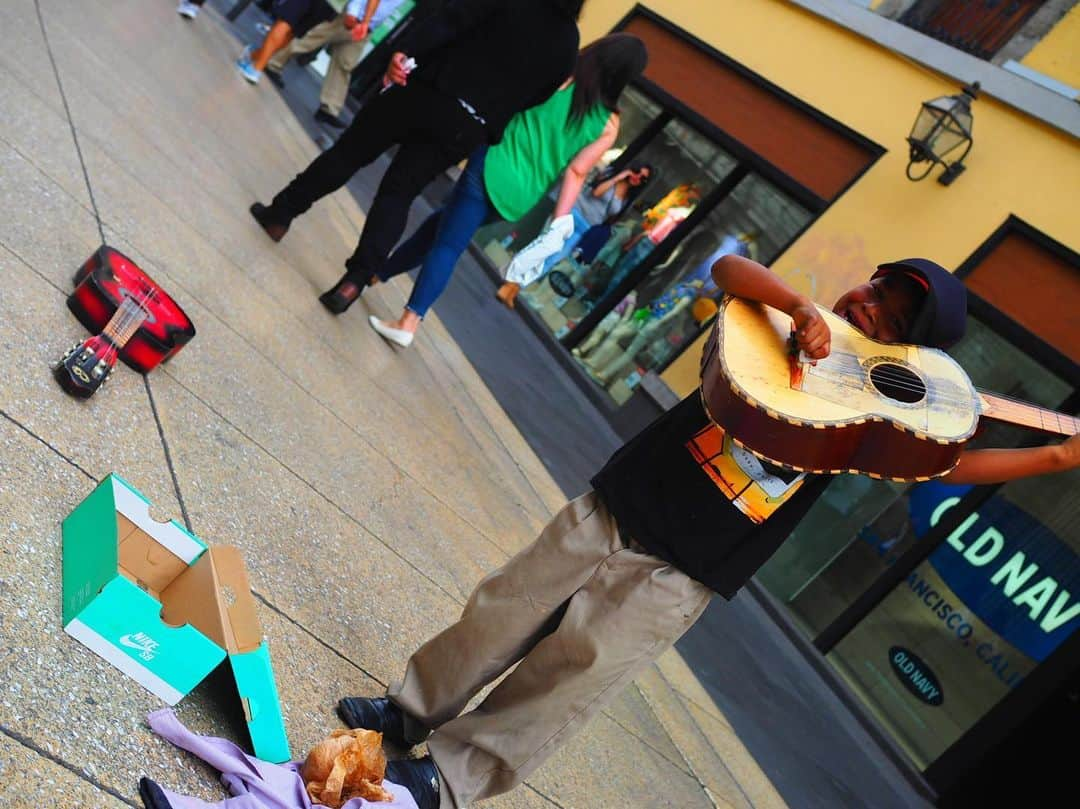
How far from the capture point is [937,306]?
6.71ft

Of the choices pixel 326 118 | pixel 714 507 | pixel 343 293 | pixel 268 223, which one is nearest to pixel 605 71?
pixel 343 293

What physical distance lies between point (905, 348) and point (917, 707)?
4030mm

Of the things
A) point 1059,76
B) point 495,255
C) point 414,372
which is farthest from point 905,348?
point 495,255

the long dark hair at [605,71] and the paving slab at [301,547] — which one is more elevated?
the long dark hair at [605,71]

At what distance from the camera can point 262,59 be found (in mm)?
9305

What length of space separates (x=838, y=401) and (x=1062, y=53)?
5444 mm

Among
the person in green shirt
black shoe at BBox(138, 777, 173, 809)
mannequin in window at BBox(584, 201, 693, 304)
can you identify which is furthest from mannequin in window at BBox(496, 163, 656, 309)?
black shoe at BBox(138, 777, 173, 809)

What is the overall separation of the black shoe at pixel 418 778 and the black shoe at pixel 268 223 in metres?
3.69

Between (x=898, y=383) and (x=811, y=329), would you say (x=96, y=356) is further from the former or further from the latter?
(x=898, y=383)

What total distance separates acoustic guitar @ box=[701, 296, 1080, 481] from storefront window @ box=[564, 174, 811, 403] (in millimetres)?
5382

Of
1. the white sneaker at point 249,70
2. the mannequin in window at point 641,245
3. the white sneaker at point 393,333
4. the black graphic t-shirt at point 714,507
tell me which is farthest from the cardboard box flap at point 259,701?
the white sneaker at point 249,70

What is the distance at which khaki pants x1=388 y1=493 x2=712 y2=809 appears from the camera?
2.16 metres

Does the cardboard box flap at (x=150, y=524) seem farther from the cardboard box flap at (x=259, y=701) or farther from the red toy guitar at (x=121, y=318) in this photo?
the red toy guitar at (x=121, y=318)

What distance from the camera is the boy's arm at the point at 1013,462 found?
2.09 m
